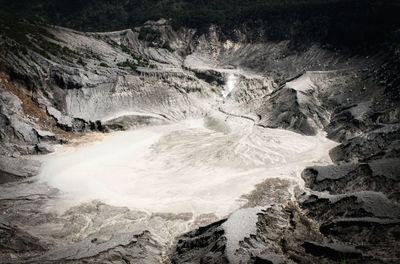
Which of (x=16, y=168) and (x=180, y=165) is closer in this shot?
(x=16, y=168)

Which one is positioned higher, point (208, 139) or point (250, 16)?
point (250, 16)

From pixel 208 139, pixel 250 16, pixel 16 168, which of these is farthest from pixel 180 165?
pixel 250 16

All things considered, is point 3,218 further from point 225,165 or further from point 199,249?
point 225,165

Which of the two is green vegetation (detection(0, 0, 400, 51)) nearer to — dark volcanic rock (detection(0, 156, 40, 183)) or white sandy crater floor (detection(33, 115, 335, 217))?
white sandy crater floor (detection(33, 115, 335, 217))

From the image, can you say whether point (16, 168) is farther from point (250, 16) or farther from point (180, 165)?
point (250, 16)

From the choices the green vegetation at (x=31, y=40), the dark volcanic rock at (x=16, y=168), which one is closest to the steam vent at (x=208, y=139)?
the dark volcanic rock at (x=16, y=168)

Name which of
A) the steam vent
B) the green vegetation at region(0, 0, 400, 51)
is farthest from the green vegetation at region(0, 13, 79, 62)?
the green vegetation at region(0, 0, 400, 51)

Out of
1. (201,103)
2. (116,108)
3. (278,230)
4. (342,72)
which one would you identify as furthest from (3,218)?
(342,72)
